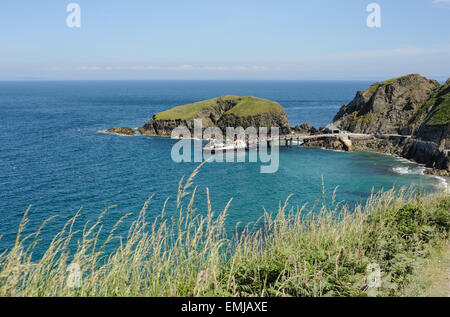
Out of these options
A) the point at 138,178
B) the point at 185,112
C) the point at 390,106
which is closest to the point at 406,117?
the point at 390,106

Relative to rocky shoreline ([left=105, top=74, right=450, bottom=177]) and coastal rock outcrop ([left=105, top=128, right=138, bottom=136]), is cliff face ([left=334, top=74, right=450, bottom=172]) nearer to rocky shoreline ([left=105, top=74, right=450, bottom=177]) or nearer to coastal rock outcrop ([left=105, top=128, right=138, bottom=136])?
rocky shoreline ([left=105, top=74, right=450, bottom=177])

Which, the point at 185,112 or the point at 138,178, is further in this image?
the point at 185,112

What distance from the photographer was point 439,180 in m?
45.9

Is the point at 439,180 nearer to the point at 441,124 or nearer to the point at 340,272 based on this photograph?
the point at 441,124

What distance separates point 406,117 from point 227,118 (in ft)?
142

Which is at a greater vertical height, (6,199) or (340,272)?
(340,272)

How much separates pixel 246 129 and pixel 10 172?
54.0 m

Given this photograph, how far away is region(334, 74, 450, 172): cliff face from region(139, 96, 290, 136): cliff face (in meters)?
16.4

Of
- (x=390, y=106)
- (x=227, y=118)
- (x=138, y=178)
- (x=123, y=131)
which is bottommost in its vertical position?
(x=138, y=178)

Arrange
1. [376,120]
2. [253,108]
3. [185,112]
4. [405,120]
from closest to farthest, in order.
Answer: [405,120], [376,120], [253,108], [185,112]

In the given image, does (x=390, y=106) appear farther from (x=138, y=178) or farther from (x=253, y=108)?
(x=138, y=178)

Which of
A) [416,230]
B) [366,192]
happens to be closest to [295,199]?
[366,192]

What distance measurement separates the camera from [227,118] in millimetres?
92562
